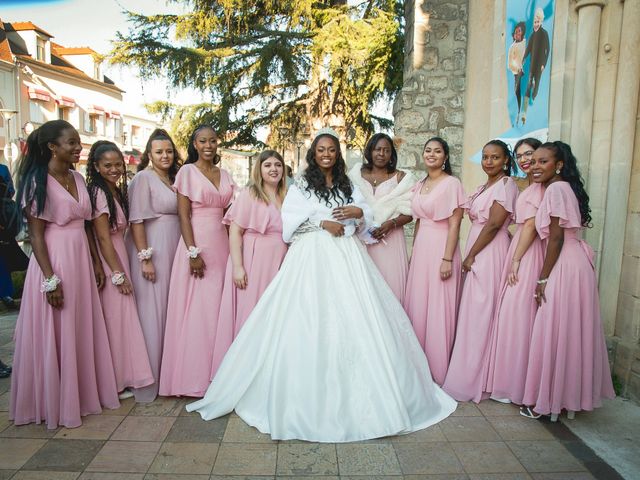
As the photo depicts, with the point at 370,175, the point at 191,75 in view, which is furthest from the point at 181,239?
the point at 191,75

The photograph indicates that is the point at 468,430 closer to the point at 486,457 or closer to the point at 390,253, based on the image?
the point at 486,457

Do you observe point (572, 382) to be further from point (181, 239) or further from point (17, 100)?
point (17, 100)

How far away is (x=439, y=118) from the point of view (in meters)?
8.59

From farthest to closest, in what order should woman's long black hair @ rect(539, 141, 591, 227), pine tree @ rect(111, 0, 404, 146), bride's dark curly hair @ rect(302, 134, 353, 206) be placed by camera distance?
pine tree @ rect(111, 0, 404, 146) → bride's dark curly hair @ rect(302, 134, 353, 206) → woman's long black hair @ rect(539, 141, 591, 227)

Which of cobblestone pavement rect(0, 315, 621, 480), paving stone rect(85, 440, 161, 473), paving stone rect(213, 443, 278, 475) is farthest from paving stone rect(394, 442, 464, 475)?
paving stone rect(85, 440, 161, 473)

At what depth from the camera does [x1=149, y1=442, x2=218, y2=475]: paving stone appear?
2863 millimetres

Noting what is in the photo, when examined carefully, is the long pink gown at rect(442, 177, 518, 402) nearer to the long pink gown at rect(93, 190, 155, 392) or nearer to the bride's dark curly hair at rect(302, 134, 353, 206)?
the bride's dark curly hair at rect(302, 134, 353, 206)

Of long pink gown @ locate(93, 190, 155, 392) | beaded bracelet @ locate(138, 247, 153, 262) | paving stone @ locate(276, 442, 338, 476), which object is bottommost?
paving stone @ locate(276, 442, 338, 476)

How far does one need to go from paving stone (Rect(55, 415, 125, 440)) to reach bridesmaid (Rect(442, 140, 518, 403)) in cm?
263

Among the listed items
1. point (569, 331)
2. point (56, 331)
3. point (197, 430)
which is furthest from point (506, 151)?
point (56, 331)

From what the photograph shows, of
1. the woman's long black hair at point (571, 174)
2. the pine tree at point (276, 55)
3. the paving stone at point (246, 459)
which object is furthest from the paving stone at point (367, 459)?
the pine tree at point (276, 55)

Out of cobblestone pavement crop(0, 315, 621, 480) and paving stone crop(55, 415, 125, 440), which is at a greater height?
cobblestone pavement crop(0, 315, 621, 480)

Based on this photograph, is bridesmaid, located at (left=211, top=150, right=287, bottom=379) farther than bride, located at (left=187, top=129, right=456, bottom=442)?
Yes

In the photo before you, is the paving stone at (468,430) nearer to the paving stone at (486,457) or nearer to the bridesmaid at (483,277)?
the paving stone at (486,457)
